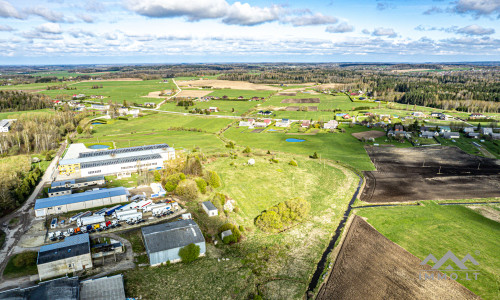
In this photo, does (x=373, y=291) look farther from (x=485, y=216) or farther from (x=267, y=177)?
(x=267, y=177)

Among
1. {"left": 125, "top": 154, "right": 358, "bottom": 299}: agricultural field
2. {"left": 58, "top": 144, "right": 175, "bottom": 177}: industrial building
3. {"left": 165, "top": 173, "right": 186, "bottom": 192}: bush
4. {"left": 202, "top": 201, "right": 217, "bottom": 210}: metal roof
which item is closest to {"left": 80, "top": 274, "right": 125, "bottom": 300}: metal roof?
{"left": 125, "top": 154, "right": 358, "bottom": 299}: agricultural field

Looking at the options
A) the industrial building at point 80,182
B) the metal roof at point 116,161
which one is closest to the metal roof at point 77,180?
the industrial building at point 80,182

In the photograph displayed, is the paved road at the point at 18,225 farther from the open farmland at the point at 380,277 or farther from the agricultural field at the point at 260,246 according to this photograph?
the open farmland at the point at 380,277

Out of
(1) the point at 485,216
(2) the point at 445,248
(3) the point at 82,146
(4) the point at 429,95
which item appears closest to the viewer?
(2) the point at 445,248

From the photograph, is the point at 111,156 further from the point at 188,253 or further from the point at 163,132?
the point at 188,253

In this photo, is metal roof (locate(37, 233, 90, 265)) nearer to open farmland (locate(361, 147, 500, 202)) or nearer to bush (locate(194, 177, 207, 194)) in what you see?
bush (locate(194, 177, 207, 194))

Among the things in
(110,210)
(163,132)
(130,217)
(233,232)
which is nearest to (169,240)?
(233,232)

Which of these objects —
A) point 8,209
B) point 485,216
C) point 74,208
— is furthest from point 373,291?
point 8,209
